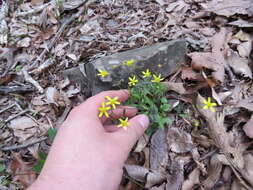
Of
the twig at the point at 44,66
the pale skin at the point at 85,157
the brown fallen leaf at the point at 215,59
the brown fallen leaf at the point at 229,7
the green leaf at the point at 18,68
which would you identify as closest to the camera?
the pale skin at the point at 85,157

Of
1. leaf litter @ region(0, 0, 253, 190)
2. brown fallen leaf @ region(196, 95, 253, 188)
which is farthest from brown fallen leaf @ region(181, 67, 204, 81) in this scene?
brown fallen leaf @ region(196, 95, 253, 188)

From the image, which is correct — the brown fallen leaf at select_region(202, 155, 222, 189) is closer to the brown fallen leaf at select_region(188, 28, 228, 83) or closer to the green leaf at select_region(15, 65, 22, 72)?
the brown fallen leaf at select_region(188, 28, 228, 83)

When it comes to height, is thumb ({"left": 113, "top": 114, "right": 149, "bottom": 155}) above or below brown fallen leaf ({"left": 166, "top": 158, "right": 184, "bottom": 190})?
above

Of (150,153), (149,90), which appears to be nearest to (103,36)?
(149,90)

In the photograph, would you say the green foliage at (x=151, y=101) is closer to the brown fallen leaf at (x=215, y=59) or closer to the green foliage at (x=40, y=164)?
the brown fallen leaf at (x=215, y=59)

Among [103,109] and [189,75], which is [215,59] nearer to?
[189,75]

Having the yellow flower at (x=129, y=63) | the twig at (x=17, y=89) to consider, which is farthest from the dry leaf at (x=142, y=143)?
the twig at (x=17, y=89)

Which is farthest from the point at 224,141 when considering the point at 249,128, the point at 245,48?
the point at 245,48

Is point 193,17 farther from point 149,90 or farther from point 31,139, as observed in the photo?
point 31,139
